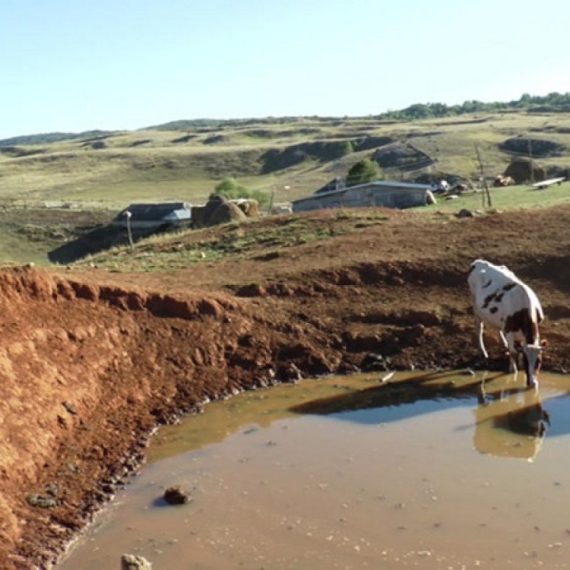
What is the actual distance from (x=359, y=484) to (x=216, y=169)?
290 ft

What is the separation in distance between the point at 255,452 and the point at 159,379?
354cm

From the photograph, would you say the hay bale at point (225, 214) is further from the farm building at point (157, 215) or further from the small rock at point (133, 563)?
the small rock at point (133, 563)

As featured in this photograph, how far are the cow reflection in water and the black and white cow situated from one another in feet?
1.46

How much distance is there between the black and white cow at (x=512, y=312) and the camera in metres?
15.6

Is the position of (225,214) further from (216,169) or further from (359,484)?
(216,169)

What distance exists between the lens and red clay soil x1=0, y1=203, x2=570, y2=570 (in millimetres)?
12703

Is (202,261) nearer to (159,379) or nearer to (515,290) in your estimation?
(159,379)

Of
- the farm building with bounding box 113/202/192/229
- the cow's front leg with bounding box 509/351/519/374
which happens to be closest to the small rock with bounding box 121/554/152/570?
the cow's front leg with bounding box 509/351/519/374

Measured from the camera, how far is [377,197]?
43.6 metres

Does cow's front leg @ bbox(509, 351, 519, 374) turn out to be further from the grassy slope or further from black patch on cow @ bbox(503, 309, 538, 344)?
the grassy slope

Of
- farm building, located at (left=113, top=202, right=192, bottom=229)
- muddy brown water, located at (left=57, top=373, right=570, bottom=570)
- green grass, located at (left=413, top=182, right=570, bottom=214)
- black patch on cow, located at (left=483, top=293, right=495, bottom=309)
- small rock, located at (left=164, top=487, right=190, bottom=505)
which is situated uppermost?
green grass, located at (left=413, top=182, right=570, bottom=214)

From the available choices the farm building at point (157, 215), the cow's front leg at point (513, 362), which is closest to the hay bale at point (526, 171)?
the farm building at point (157, 215)

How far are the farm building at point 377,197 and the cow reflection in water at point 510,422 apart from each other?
1004 inches

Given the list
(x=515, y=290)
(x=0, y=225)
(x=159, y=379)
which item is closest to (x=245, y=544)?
(x=159, y=379)
